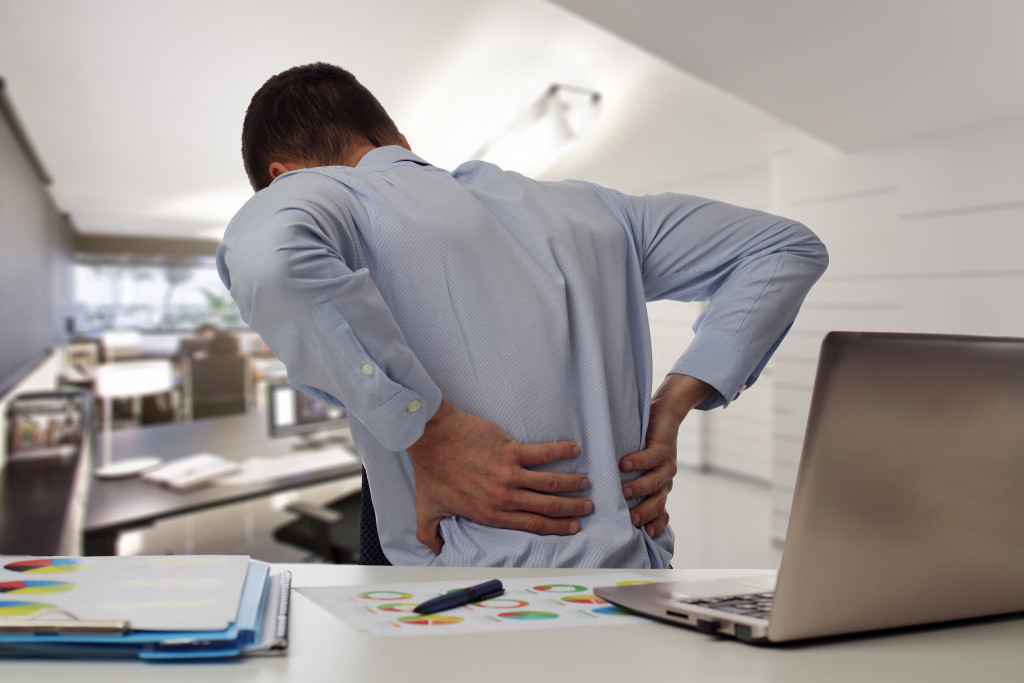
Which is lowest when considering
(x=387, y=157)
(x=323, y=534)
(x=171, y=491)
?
(x=323, y=534)

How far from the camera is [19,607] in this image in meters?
0.49

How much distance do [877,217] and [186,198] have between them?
6907 millimetres

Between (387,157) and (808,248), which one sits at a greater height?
(387,157)

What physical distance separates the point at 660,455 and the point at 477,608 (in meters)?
0.45

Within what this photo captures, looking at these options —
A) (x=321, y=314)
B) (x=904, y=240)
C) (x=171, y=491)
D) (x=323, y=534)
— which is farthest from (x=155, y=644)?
(x=904, y=240)

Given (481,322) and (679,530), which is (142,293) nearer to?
(679,530)

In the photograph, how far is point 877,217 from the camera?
3416 mm

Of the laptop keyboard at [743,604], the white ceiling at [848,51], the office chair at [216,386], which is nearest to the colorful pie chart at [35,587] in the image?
the laptop keyboard at [743,604]

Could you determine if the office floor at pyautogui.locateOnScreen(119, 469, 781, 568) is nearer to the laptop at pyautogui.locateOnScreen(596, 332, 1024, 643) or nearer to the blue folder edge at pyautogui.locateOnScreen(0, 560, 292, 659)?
the laptop at pyautogui.locateOnScreen(596, 332, 1024, 643)

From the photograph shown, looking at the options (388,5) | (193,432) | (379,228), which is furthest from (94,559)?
(193,432)

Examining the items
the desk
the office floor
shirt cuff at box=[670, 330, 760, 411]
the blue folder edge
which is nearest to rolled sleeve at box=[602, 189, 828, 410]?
shirt cuff at box=[670, 330, 760, 411]

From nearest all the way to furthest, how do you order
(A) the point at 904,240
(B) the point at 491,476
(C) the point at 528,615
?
(C) the point at 528,615, (B) the point at 491,476, (A) the point at 904,240

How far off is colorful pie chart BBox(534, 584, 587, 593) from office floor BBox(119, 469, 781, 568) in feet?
9.64

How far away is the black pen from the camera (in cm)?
55
